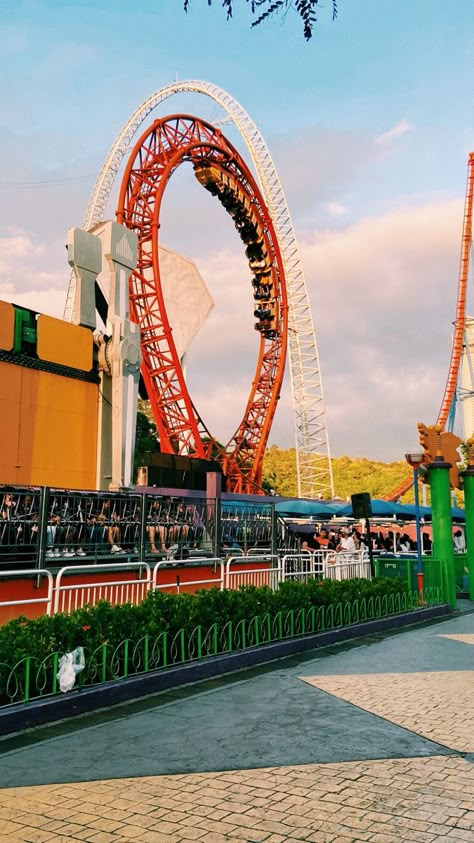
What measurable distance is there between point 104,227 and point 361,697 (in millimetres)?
15685

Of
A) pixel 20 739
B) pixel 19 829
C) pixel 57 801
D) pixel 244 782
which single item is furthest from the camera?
pixel 20 739

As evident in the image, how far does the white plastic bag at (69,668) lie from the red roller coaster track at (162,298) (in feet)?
89.6

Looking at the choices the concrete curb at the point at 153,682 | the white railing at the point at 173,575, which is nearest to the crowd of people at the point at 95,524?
the white railing at the point at 173,575

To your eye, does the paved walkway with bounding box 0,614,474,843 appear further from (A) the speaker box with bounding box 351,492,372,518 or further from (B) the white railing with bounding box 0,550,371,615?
(A) the speaker box with bounding box 351,492,372,518

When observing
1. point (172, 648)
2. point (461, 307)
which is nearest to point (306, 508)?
point (172, 648)

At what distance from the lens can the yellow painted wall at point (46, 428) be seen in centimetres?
1563

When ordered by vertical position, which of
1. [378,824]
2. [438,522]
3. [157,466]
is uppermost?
[157,466]

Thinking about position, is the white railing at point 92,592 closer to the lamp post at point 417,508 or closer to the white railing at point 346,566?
the white railing at point 346,566

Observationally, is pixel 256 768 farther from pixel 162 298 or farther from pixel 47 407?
pixel 162 298

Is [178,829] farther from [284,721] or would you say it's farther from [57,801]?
[284,721]

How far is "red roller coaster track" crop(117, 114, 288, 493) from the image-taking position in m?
34.2

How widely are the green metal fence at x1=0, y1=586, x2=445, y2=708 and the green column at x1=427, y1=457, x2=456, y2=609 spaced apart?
5.07m

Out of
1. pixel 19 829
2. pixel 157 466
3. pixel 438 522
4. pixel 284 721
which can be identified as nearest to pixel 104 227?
pixel 157 466

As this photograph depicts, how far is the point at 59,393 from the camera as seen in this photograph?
17.0 meters
